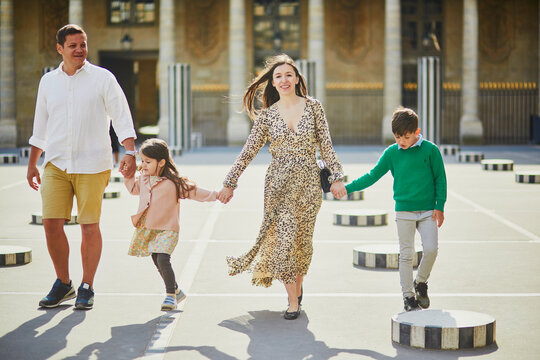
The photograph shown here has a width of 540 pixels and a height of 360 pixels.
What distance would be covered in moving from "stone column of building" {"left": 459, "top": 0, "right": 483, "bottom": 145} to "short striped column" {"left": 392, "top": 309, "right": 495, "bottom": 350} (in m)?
30.6

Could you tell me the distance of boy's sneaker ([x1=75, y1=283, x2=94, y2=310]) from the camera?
281 inches

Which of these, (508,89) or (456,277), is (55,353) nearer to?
(456,277)

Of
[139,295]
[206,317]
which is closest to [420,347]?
[206,317]

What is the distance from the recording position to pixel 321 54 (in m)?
36.1

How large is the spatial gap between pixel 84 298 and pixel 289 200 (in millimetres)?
1621

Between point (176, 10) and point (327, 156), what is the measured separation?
108ft

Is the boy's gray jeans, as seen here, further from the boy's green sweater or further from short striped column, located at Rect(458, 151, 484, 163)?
short striped column, located at Rect(458, 151, 484, 163)

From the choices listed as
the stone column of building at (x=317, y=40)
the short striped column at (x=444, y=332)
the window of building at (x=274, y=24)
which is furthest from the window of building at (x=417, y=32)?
the short striped column at (x=444, y=332)

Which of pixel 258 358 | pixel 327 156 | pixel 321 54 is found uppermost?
pixel 321 54

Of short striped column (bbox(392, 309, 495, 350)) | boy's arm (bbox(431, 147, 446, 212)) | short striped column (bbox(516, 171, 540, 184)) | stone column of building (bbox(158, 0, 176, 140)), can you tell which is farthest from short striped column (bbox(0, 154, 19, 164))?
short striped column (bbox(392, 309, 495, 350))

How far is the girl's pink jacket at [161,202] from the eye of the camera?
733 cm

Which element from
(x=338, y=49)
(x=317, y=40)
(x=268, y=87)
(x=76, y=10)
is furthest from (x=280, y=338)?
(x=338, y=49)

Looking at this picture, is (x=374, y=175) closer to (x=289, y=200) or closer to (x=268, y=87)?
(x=289, y=200)

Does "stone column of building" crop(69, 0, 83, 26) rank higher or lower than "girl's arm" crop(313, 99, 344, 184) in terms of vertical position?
higher
